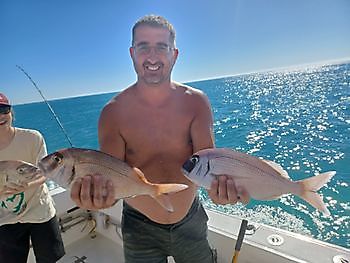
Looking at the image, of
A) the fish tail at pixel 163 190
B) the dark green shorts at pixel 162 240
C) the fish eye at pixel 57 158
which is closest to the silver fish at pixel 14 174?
the fish eye at pixel 57 158

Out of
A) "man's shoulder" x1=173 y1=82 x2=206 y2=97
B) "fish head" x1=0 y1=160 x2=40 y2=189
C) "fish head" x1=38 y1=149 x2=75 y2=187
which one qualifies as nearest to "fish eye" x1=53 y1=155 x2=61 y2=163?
"fish head" x1=38 y1=149 x2=75 y2=187

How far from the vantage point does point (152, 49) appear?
4.60 ft

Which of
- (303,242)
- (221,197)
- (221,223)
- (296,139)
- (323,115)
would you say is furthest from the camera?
(323,115)

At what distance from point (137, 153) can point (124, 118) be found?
8.2 inches

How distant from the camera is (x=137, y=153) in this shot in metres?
1.59

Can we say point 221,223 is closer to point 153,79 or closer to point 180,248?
point 180,248

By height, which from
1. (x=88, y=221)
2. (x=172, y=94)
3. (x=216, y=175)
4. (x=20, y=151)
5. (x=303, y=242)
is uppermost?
(x=172, y=94)

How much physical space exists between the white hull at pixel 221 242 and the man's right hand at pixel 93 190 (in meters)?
1.20

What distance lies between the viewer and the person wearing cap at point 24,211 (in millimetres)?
1853

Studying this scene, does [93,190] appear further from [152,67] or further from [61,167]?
[152,67]

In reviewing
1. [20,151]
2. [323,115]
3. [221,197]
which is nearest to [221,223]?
[221,197]

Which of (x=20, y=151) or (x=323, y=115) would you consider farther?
(x=323, y=115)

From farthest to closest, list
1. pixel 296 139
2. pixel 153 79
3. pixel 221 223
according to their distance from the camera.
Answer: pixel 296 139, pixel 221 223, pixel 153 79

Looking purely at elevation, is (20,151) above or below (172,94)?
below
